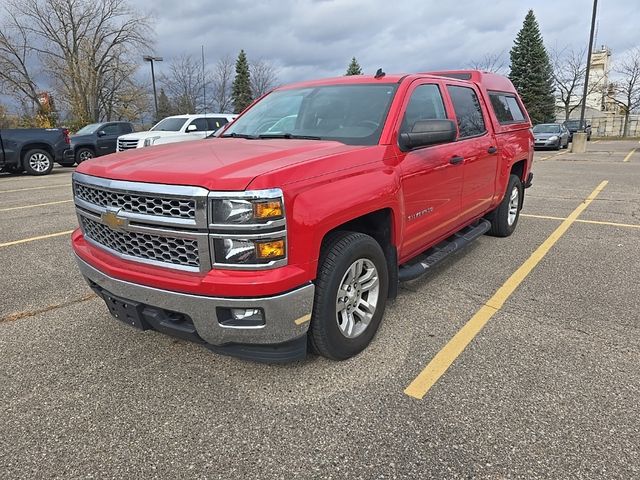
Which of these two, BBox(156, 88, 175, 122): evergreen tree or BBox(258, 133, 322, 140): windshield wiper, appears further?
BBox(156, 88, 175, 122): evergreen tree

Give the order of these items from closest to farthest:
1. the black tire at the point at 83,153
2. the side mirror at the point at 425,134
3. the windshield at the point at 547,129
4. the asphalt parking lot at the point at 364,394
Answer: the asphalt parking lot at the point at 364,394
the side mirror at the point at 425,134
the black tire at the point at 83,153
the windshield at the point at 547,129

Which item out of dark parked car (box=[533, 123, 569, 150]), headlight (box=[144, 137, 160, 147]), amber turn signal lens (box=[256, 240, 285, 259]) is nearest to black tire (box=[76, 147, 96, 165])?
headlight (box=[144, 137, 160, 147])

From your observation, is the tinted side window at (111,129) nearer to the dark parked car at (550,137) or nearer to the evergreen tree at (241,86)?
the dark parked car at (550,137)

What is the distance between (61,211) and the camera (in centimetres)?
820

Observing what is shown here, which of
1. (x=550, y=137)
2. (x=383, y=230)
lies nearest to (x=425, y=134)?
(x=383, y=230)

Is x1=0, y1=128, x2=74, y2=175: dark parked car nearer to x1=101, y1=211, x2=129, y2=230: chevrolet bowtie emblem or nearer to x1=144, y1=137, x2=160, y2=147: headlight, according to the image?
x1=144, y1=137, x2=160, y2=147: headlight

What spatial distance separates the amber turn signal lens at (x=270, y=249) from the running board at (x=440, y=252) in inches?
55.2

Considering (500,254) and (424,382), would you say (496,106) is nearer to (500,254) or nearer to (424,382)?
(500,254)

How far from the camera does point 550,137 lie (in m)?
23.3

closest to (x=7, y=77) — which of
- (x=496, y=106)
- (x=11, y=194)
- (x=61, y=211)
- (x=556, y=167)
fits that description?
(x=11, y=194)

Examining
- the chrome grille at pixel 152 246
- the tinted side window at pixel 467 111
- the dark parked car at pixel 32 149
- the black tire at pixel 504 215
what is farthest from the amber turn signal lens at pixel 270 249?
the dark parked car at pixel 32 149

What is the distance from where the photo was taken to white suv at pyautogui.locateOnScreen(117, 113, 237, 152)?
1363 cm

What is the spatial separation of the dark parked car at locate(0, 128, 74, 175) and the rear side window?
13.7 meters

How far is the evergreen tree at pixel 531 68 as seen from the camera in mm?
44812
